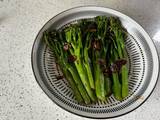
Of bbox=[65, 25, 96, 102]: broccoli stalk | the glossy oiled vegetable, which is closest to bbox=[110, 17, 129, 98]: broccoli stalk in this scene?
the glossy oiled vegetable

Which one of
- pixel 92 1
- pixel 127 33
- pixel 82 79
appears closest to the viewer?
pixel 82 79

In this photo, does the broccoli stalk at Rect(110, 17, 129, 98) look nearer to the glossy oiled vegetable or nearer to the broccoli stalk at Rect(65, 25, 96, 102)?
the glossy oiled vegetable

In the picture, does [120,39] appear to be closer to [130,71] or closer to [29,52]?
[130,71]

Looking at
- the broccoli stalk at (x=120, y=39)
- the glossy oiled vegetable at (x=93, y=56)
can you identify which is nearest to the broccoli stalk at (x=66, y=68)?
the glossy oiled vegetable at (x=93, y=56)

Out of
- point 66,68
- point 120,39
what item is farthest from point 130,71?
point 66,68

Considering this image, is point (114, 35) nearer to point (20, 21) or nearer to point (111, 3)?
point (111, 3)

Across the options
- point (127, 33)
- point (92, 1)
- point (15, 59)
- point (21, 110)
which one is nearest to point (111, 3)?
point (92, 1)

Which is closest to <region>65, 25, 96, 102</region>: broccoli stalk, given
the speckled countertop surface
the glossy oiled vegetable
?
the glossy oiled vegetable
